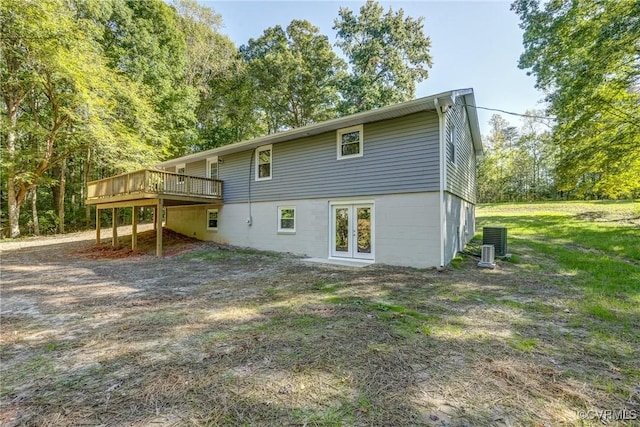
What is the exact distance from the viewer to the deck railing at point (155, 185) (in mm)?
10812

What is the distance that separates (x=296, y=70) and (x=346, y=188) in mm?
16578

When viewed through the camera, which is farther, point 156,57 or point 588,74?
point 156,57

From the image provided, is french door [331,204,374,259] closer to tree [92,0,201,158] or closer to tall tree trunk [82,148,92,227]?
tree [92,0,201,158]

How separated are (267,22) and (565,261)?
959 inches

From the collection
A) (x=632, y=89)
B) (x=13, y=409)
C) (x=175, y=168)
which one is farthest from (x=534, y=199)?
(x=13, y=409)

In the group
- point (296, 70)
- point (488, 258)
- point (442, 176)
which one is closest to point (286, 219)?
point (442, 176)

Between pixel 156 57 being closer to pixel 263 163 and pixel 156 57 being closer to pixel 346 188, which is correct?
pixel 263 163

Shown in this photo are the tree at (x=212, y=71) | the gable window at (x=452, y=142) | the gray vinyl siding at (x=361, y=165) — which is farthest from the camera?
the tree at (x=212, y=71)

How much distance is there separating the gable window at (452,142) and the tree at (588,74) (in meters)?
4.90

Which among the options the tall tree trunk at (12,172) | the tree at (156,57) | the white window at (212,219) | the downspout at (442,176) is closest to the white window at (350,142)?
the downspout at (442,176)

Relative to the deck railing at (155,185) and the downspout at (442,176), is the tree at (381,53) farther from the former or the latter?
the downspout at (442,176)

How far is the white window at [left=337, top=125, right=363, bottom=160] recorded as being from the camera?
929 cm

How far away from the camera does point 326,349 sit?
333cm

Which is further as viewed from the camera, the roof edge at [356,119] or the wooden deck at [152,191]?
the wooden deck at [152,191]
